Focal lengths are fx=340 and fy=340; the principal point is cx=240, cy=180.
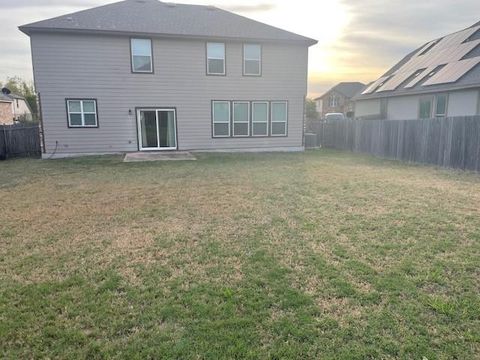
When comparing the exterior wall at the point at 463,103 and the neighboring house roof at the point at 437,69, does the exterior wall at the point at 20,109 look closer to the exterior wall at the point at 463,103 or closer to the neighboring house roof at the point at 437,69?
the neighboring house roof at the point at 437,69

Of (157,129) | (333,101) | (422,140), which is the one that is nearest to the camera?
(422,140)

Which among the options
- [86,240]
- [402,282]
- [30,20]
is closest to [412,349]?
[402,282]

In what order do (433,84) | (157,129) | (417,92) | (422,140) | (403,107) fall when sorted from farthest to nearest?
(403,107), (417,92), (433,84), (157,129), (422,140)

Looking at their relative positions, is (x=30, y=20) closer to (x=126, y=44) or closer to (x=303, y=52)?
(x=126, y=44)

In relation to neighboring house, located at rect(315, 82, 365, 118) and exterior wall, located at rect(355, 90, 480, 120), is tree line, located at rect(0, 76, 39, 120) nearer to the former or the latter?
neighboring house, located at rect(315, 82, 365, 118)

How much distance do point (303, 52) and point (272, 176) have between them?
9360 millimetres

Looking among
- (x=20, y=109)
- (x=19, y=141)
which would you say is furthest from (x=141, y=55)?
(x=20, y=109)

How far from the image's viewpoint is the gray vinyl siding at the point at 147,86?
46.2 ft

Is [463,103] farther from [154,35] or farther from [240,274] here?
[240,274]

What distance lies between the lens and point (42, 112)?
46.5 ft

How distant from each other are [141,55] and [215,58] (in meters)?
3.28

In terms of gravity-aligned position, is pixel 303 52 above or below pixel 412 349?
above

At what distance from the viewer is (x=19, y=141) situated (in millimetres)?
14906

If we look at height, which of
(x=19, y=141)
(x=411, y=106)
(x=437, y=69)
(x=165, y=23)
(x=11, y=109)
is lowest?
(x=19, y=141)
